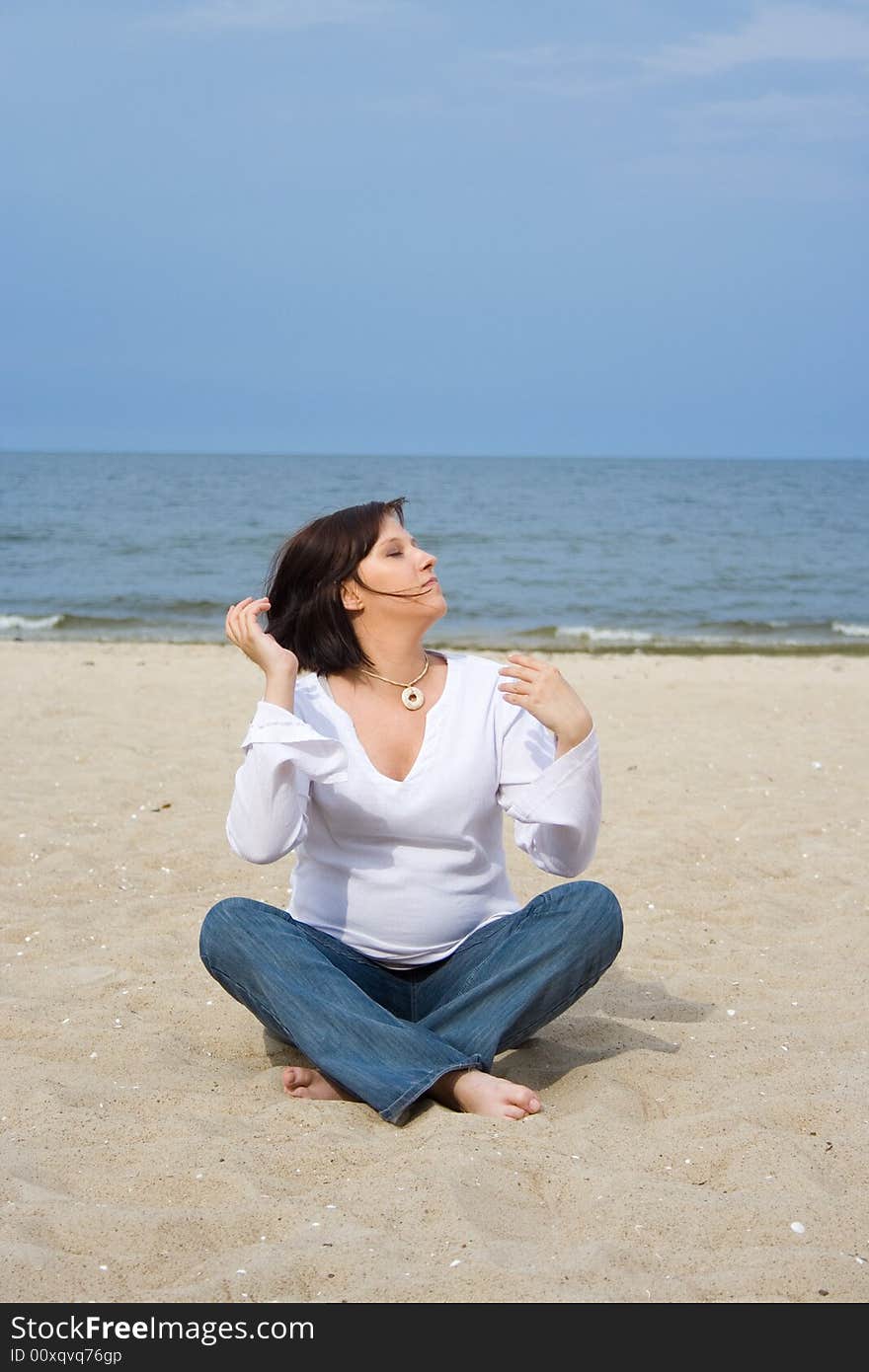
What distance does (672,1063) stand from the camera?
386 centimetres

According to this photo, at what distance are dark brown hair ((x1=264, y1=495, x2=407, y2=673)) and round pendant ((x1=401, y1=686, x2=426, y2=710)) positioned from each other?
0.15m

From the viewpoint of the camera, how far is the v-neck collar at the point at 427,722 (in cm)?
364

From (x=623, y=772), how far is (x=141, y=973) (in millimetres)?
3888

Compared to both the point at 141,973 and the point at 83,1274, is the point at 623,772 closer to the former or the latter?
the point at 141,973

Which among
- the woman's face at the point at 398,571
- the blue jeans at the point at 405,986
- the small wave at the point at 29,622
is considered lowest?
the small wave at the point at 29,622

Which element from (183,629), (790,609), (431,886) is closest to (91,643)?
(183,629)

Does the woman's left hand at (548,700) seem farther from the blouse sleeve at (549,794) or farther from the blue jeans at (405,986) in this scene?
the blue jeans at (405,986)

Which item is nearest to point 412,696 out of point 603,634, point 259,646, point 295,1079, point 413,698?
point 413,698

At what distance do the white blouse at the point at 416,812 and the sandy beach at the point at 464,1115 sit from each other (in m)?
0.51

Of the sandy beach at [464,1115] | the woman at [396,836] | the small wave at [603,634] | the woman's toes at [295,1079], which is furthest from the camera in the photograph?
the small wave at [603,634]

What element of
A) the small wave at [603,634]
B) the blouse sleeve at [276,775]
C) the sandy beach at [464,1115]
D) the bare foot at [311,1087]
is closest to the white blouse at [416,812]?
the blouse sleeve at [276,775]

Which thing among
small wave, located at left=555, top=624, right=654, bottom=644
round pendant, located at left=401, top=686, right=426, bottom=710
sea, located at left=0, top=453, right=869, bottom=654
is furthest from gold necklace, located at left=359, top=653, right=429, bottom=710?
small wave, located at left=555, top=624, right=654, bottom=644

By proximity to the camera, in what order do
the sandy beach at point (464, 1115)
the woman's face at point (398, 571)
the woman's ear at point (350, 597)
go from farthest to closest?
1. the woman's ear at point (350, 597)
2. the woman's face at point (398, 571)
3. the sandy beach at point (464, 1115)

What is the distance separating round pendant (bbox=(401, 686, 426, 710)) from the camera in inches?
149
